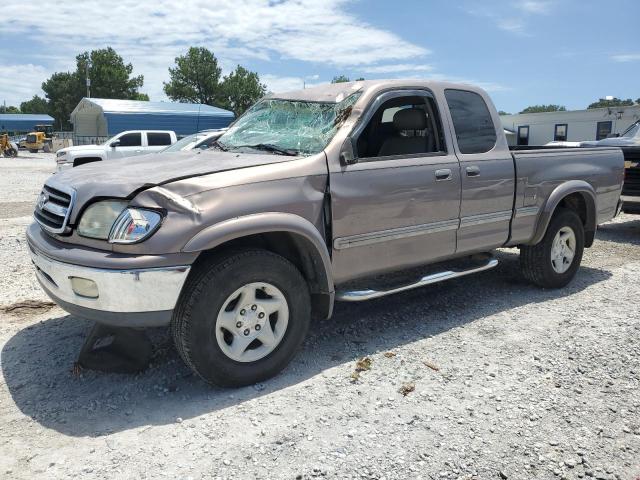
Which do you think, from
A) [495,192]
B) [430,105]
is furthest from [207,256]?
[495,192]

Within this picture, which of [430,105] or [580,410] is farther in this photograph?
[430,105]

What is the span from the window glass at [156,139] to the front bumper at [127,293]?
17268 millimetres

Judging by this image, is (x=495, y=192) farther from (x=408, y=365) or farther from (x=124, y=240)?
(x=124, y=240)

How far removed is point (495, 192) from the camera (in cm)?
473

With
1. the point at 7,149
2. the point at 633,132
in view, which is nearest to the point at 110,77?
the point at 7,149

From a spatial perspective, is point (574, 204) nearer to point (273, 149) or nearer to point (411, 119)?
point (411, 119)

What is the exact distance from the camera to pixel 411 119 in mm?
4484

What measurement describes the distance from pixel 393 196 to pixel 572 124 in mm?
36033

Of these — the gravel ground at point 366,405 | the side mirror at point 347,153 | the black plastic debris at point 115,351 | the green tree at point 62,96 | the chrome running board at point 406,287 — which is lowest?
the gravel ground at point 366,405

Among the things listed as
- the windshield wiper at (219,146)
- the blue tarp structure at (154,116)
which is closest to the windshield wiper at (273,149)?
the windshield wiper at (219,146)

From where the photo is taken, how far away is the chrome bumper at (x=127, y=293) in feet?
9.77

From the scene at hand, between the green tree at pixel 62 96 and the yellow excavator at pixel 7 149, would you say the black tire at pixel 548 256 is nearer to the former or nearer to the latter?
the yellow excavator at pixel 7 149

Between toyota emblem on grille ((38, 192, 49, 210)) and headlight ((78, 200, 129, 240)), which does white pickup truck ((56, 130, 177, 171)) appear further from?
headlight ((78, 200, 129, 240))

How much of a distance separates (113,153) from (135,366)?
15.8 meters
